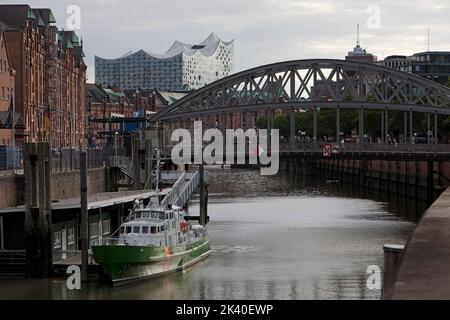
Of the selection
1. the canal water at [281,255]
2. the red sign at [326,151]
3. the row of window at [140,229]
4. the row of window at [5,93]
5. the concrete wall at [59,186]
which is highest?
the row of window at [5,93]

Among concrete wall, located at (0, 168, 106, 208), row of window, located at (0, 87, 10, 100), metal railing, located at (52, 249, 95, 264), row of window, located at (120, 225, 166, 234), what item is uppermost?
row of window, located at (0, 87, 10, 100)

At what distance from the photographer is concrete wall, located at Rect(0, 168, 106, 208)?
49375 millimetres

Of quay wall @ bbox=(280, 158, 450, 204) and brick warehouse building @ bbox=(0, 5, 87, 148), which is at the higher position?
brick warehouse building @ bbox=(0, 5, 87, 148)

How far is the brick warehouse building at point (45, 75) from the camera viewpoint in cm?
10456

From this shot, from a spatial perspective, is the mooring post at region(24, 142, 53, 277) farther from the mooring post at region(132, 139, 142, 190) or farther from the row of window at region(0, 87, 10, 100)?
the row of window at region(0, 87, 10, 100)

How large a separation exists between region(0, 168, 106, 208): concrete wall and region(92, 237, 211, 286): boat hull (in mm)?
8447

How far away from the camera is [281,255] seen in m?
51.3

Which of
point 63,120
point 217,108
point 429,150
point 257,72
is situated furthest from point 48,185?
point 63,120

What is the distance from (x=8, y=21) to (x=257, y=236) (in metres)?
57.8

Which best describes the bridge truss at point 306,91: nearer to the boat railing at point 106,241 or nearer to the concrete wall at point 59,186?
the concrete wall at point 59,186

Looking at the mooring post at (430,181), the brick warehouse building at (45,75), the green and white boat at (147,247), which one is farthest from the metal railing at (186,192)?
the mooring post at (430,181)

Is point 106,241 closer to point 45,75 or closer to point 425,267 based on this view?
point 425,267

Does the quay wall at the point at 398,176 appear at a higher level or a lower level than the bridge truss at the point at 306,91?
lower

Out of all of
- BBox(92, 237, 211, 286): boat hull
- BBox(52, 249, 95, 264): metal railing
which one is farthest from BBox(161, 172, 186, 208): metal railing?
BBox(52, 249, 95, 264): metal railing
